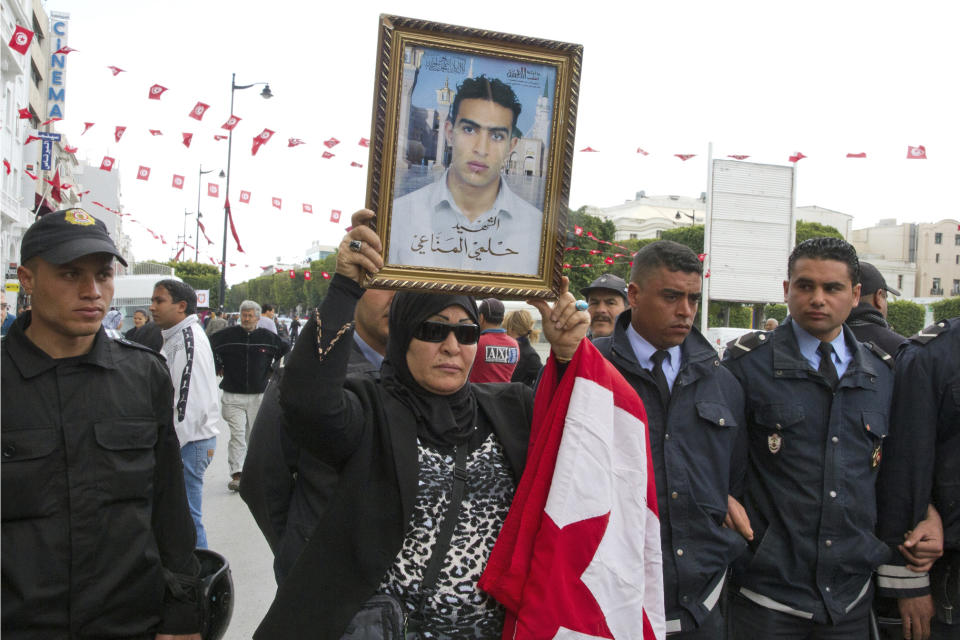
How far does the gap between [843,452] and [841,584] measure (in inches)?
21.3

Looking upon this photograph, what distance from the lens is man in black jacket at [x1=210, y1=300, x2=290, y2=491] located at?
923 centimetres

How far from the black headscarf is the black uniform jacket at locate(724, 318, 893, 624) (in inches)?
58.3

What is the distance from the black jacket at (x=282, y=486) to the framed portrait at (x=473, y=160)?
0.69 metres

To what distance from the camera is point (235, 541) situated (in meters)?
7.03

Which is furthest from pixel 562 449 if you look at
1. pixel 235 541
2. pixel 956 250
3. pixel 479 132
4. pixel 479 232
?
pixel 956 250

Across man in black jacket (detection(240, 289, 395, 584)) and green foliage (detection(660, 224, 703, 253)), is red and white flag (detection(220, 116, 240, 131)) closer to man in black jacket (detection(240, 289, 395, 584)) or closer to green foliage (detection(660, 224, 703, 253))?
man in black jacket (detection(240, 289, 395, 584))

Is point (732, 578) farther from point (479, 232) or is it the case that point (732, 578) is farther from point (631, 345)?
point (479, 232)

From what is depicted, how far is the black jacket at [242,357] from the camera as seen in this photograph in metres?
9.25

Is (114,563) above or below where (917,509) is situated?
below

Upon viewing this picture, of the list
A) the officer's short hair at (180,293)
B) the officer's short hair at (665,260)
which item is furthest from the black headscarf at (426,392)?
the officer's short hair at (180,293)

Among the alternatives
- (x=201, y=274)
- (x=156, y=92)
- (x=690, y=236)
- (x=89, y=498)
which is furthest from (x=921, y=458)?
(x=201, y=274)

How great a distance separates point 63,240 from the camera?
8.12 feet

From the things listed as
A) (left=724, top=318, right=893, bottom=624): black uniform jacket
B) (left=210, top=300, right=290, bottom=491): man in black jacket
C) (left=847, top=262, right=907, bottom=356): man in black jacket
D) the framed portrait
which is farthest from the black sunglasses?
(left=210, top=300, right=290, bottom=491): man in black jacket

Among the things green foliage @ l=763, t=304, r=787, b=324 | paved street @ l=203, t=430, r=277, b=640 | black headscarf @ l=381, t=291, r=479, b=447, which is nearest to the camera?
black headscarf @ l=381, t=291, r=479, b=447
